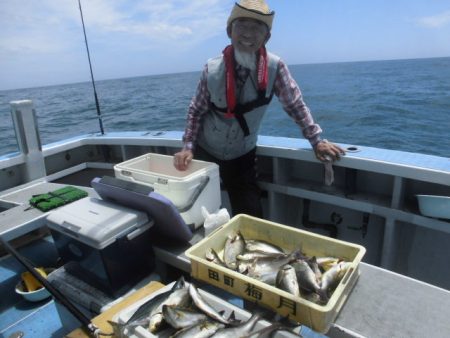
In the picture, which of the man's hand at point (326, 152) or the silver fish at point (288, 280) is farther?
the man's hand at point (326, 152)

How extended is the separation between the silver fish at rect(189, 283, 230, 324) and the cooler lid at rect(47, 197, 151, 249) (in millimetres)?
542

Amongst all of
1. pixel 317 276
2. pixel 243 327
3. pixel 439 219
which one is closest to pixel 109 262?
pixel 243 327

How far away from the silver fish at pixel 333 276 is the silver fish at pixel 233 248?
0.49 meters

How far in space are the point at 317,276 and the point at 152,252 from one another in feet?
3.57

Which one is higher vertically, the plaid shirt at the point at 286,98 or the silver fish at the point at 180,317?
the plaid shirt at the point at 286,98

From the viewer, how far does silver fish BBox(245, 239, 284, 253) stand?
188 cm

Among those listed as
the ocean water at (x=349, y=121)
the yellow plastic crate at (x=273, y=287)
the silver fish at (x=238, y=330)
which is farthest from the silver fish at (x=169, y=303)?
the ocean water at (x=349, y=121)

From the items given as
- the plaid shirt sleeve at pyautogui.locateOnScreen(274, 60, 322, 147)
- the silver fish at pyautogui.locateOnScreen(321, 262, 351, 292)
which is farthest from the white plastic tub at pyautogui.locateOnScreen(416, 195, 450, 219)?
the silver fish at pyautogui.locateOnScreen(321, 262, 351, 292)

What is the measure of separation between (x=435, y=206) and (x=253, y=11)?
195 cm

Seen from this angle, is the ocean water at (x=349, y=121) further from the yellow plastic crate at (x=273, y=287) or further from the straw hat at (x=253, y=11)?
the yellow plastic crate at (x=273, y=287)

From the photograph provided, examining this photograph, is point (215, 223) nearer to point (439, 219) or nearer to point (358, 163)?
point (358, 163)

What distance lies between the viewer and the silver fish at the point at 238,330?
132 centimetres

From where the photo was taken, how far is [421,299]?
155cm

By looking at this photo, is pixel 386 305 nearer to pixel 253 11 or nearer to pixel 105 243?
pixel 105 243
